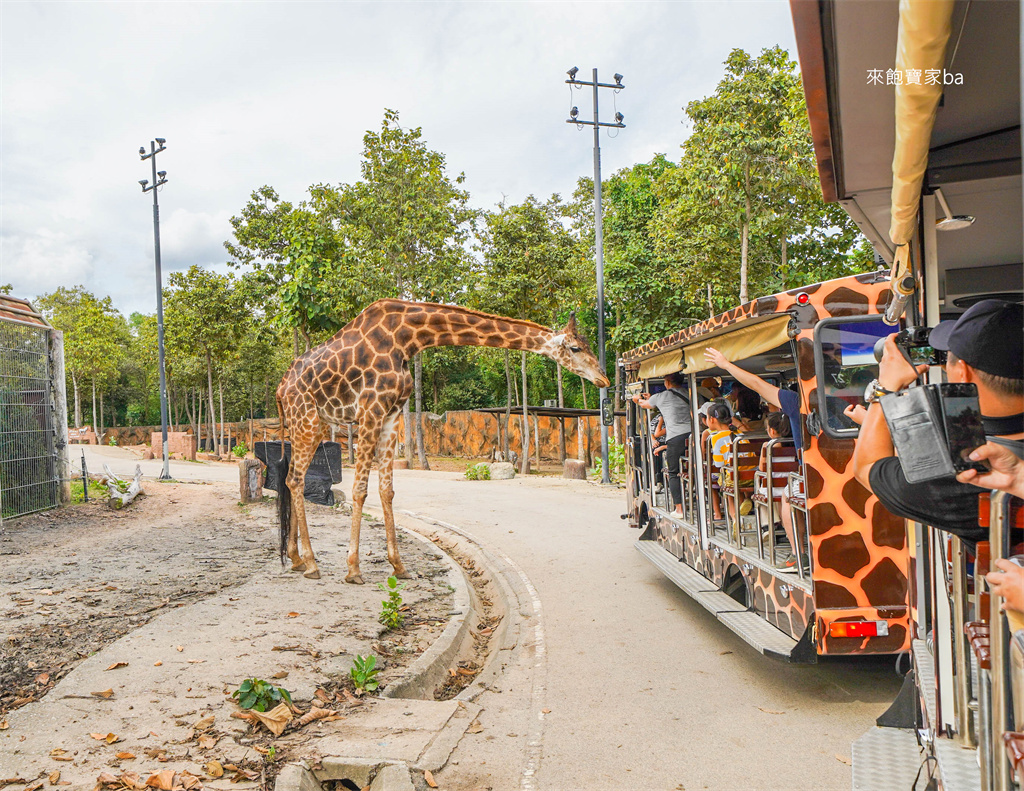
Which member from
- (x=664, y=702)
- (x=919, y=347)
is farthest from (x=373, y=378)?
(x=919, y=347)

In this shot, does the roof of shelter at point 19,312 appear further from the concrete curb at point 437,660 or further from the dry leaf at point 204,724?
the dry leaf at point 204,724

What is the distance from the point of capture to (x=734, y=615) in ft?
17.7

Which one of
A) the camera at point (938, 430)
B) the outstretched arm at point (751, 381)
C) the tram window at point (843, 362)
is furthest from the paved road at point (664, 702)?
the camera at point (938, 430)

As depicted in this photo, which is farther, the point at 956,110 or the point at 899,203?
the point at 956,110

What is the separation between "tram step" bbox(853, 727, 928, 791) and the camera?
99.5 inches

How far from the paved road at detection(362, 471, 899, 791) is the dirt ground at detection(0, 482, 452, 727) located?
1.21m

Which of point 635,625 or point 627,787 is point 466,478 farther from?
point 627,787

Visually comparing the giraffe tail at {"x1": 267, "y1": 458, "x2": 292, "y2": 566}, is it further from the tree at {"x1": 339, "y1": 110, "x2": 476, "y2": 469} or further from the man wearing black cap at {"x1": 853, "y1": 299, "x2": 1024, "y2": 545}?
the tree at {"x1": 339, "y1": 110, "x2": 476, "y2": 469}

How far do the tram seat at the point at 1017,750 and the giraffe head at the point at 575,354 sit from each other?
6633 mm

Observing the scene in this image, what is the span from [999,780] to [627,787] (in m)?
2.12

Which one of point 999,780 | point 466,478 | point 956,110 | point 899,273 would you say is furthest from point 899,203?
point 466,478

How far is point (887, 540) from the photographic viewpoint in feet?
14.7

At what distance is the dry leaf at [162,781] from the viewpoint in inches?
135

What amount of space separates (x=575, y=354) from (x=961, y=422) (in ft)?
20.9
